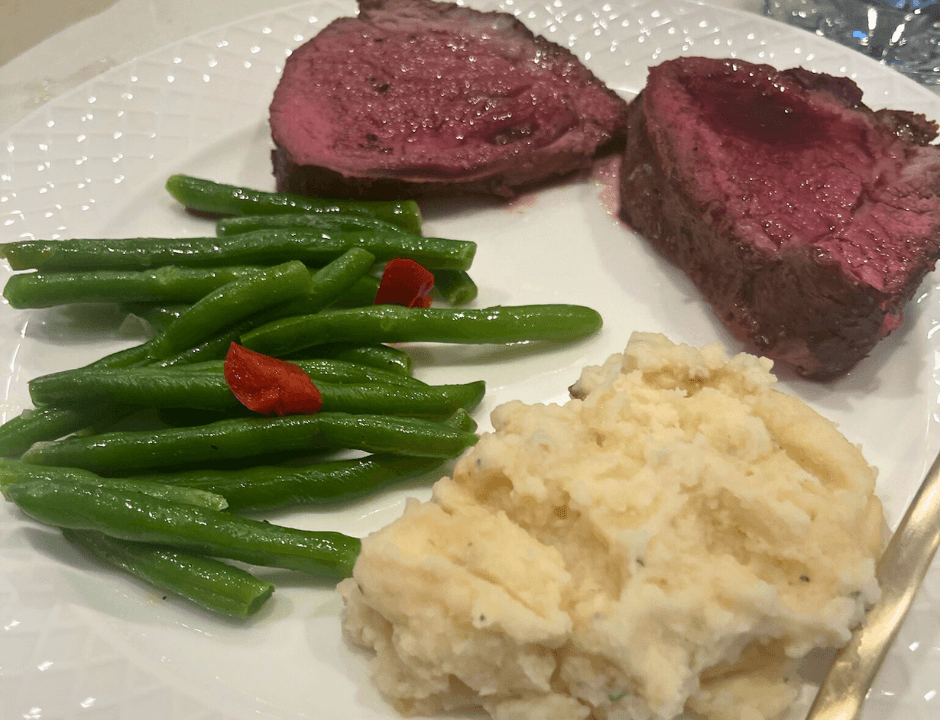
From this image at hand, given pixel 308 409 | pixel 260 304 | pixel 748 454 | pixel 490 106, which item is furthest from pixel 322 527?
pixel 490 106

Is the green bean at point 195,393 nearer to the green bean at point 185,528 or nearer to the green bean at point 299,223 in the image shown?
the green bean at point 185,528

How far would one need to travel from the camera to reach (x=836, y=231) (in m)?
2.96

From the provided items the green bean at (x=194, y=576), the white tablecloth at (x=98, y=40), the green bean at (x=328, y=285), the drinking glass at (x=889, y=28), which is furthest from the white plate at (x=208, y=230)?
the white tablecloth at (x=98, y=40)

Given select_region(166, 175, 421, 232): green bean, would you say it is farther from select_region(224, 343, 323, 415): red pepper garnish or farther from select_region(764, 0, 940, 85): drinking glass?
select_region(764, 0, 940, 85): drinking glass

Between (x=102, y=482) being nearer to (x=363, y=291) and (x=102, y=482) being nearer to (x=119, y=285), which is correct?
(x=119, y=285)

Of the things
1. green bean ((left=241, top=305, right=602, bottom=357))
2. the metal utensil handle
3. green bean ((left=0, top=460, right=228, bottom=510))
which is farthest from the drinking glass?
green bean ((left=0, top=460, right=228, bottom=510))

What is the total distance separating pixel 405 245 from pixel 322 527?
4.12 feet

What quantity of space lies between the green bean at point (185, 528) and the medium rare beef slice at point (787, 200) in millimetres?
1943

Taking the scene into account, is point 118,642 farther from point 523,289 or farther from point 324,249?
point 523,289

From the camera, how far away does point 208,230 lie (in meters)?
3.56

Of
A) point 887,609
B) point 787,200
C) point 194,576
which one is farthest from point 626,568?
point 787,200

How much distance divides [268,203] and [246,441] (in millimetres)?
1378

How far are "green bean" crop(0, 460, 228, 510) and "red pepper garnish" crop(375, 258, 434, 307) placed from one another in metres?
1.07

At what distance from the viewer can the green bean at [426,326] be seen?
2.78 metres
